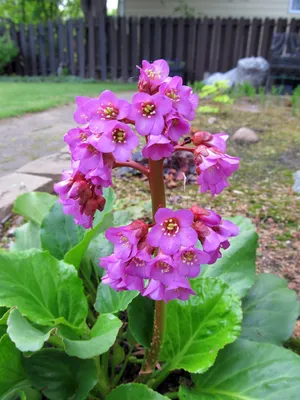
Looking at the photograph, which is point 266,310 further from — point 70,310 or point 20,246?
point 20,246

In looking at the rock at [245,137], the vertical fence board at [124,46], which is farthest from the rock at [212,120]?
the vertical fence board at [124,46]

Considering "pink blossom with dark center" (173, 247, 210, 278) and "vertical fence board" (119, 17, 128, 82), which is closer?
"pink blossom with dark center" (173, 247, 210, 278)

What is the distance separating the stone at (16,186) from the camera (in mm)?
2873

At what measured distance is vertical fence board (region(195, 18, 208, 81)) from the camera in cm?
1214

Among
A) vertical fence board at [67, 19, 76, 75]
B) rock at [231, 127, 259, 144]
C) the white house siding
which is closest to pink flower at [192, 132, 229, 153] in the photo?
rock at [231, 127, 259, 144]

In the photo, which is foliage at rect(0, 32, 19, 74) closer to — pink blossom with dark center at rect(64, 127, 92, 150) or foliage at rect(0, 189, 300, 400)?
foliage at rect(0, 189, 300, 400)

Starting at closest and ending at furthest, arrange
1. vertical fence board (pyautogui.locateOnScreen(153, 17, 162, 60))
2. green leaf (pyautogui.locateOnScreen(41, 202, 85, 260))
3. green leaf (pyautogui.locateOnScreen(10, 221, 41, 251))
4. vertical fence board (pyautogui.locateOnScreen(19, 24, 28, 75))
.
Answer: green leaf (pyautogui.locateOnScreen(41, 202, 85, 260))
green leaf (pyautogui.locateOnScreen(10, 221, 41, 251))
vertical fence board (pyautogui.locateOnScreen(153, 17, 162, 60))
vertical fence board (pyautogui.locateOnScreen(19, 24, 28, 75))

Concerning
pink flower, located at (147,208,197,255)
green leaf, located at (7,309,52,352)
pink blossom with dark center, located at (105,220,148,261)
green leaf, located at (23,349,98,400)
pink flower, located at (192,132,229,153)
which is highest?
pink flower, located at (192,132,229,153)

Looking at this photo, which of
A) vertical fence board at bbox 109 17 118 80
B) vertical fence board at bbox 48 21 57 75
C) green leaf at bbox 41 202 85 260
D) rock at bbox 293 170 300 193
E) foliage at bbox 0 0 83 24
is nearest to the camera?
green leaf at bbox 41 202 85 260

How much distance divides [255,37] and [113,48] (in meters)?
4.22

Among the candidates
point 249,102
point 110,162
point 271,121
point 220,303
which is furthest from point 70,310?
point 249,102

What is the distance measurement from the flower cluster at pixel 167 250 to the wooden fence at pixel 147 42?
1202cm

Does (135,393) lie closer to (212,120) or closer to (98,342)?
(98,342)

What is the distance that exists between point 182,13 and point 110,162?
16.0m
